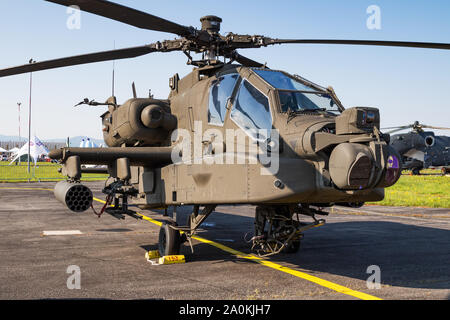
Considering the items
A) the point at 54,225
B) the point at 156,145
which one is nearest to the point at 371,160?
the point at 156,145

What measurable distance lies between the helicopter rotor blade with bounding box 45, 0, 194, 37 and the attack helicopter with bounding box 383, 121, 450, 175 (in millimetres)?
31411

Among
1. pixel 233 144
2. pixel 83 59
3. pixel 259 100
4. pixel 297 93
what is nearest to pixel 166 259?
pixel 233 144

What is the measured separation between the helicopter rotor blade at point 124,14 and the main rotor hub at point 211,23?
3.45 ft

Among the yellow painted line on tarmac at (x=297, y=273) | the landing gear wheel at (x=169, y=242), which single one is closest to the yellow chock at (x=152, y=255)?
the landing gear wheel at (x=169, y=242)

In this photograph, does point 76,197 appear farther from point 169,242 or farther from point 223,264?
point 223,264

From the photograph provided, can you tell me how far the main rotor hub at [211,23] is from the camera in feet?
30.0

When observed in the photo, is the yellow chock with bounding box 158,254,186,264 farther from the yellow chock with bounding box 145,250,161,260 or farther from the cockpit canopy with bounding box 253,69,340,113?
the cockpit canopy with bounding box 253,69,340,113

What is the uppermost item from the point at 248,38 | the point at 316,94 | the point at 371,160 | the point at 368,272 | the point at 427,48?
the point at 248,38

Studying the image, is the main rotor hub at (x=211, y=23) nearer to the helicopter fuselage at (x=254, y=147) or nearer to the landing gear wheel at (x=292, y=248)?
the helicopter fuselage at (x=254, y=147)

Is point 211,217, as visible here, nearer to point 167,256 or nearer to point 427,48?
point 167,256

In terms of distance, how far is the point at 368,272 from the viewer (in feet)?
24.1

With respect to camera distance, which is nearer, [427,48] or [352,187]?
[352,187]

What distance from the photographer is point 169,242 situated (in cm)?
827

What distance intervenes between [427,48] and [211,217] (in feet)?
33.1
